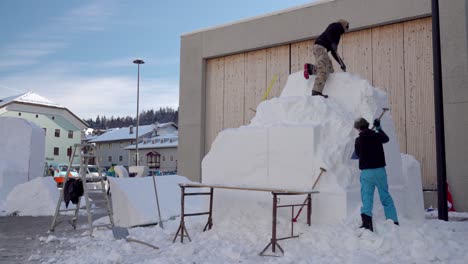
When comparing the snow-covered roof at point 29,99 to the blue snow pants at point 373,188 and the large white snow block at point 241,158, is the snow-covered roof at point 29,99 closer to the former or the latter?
the large white snow block at point 241,158

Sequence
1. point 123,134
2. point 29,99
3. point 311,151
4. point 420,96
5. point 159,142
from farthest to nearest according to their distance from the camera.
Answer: point 123,134 < point 159,142 < point 29,99 < point 420,96 < point 311,151

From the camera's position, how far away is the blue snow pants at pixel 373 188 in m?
6.06

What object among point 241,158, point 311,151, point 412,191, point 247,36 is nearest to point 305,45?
point 247,36

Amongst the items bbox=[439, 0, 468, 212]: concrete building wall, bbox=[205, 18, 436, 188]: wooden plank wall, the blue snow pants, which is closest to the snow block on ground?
the blue snow pants

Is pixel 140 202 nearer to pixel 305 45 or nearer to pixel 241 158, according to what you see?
pixel 241 158

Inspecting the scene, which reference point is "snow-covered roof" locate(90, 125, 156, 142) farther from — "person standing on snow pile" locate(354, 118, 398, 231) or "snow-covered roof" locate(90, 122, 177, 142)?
"person standing on snow pile" locate(354, 118, 398, 231)

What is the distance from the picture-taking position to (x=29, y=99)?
48.4 meters

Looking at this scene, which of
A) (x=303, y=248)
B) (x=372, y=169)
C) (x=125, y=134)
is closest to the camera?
(x=303, y=248)

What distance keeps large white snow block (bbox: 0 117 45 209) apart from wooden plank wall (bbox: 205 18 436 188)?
684 cm

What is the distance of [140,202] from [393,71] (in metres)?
8.15

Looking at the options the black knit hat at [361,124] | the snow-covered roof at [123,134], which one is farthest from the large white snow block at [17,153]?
the snow-covered roof at [123,134]

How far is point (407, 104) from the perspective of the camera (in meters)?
12.4

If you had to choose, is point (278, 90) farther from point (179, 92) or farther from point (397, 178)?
point (397, 178)

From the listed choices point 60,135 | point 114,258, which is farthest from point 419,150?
point 60,135
